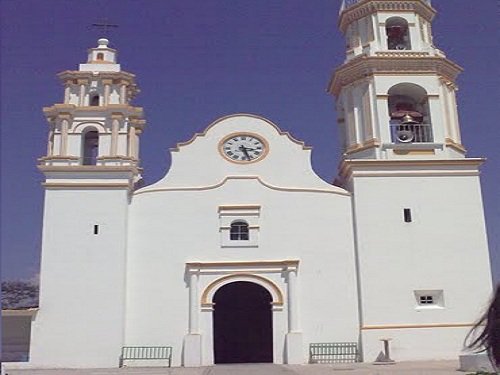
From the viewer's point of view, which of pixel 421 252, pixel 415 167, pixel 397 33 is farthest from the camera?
pixel 397 33

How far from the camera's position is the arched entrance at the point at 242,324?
64.6ft

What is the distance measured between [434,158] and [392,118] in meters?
1.79

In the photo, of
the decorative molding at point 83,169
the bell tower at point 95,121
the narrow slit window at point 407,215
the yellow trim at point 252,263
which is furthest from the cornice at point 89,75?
the narrow slit window at point 407,215

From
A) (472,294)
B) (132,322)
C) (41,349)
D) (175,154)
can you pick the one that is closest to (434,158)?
(472,294)

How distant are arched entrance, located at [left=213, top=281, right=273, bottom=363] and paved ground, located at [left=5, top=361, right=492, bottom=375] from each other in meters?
3.26

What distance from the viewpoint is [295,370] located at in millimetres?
14844

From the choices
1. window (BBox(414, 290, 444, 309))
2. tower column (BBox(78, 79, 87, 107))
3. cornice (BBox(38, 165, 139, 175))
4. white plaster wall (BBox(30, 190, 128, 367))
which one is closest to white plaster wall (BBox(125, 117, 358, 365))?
white plaster wall (BBox(30, 190, 128, 367))

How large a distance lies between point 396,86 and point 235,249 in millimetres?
6989

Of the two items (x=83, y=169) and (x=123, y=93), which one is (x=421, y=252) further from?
(x=123, y=93)

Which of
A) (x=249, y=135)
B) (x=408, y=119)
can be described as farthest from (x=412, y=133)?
(x=249, y=135)

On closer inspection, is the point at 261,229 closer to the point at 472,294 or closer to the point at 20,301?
the point at 472,294

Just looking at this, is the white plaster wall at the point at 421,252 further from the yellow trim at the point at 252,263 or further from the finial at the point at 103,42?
the finial at the point at 103,42

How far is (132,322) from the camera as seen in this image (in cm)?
1756

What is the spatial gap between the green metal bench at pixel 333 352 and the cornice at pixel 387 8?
1021 centimetres
